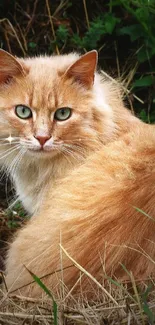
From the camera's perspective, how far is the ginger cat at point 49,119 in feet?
11.3

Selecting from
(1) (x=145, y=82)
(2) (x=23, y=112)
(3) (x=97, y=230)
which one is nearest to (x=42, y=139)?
(2) (x=23, y=112)

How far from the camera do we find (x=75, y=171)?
11.4 feet

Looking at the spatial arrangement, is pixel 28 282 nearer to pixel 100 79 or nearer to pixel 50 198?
pixel 50 198

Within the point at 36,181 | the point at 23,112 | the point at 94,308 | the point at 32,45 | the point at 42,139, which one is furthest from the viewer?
the point at 32,45

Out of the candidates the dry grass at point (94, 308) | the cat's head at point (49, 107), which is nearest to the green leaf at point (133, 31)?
the cat's head at point (49, 107)

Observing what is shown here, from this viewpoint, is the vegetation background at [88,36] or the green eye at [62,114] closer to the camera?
the green eye at [62,114]

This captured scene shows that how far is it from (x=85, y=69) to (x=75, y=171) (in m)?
0.54

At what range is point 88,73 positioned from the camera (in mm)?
3551

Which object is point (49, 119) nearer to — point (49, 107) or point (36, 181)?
point (49, 107)

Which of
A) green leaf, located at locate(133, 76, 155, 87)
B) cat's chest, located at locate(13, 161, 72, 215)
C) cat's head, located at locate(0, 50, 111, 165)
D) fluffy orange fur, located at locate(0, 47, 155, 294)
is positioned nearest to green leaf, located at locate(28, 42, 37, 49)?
green leaf, located at locate(133, 76, 155, 87)

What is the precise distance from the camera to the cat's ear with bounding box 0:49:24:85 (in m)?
3.42

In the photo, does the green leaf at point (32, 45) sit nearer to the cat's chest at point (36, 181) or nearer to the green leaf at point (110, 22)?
the green leaf at point (110, 22)

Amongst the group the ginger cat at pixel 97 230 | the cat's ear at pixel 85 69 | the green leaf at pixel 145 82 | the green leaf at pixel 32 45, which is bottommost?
the ginger cat at pixel 97 230

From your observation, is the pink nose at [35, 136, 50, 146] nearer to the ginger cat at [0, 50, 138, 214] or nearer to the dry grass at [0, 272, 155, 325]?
the ginger cat at [0, 50, 138, 214]
